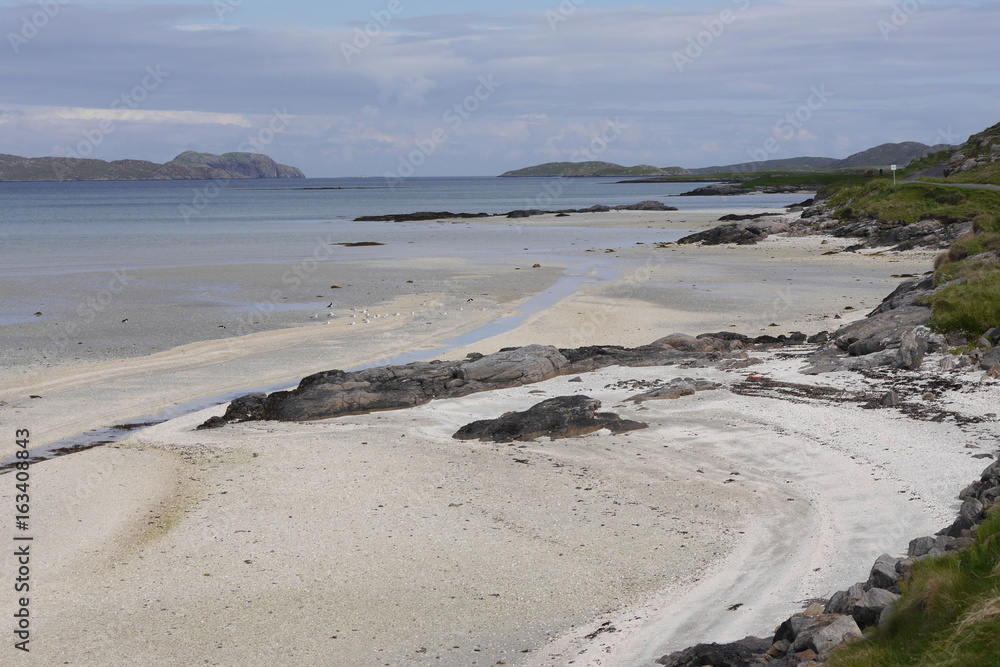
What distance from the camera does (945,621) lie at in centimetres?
565

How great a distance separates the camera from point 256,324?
2653 cm

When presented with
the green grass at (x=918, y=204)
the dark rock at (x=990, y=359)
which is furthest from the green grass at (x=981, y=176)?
the dark rock at (x=990, y=359)

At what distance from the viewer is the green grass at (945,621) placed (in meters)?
5.18

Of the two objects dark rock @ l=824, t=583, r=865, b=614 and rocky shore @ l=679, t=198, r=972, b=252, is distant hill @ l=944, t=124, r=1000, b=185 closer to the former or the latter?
rocky shore @ l=679, t=198, r=972, b=252

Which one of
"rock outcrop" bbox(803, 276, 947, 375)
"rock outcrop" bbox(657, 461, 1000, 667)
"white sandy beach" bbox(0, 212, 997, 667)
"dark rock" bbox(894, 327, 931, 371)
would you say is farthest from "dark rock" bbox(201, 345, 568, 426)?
"rock outcrop" bbox(657, 461, 1000, 667)

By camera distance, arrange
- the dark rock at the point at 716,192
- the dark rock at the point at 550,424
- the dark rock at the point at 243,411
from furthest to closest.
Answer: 1. the dark rock at the point at 716,192
2. the dark rock at the point at 243,411
3. the dark rock at the point at 550,424

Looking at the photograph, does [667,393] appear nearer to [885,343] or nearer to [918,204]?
[885,343]

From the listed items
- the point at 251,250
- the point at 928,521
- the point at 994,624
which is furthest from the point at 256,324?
the point at 251,250

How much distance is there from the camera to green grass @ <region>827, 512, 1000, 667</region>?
5.18 meters

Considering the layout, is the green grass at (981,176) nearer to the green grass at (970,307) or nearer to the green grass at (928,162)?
the green grass at (928,162)

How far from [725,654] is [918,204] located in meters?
49.2

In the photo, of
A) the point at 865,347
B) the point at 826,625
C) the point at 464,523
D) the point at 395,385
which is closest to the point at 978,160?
the point at 865,347

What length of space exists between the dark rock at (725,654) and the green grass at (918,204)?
43454mm

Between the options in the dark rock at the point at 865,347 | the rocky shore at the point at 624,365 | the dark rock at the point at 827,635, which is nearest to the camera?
the dark rock at the point at 827,635
